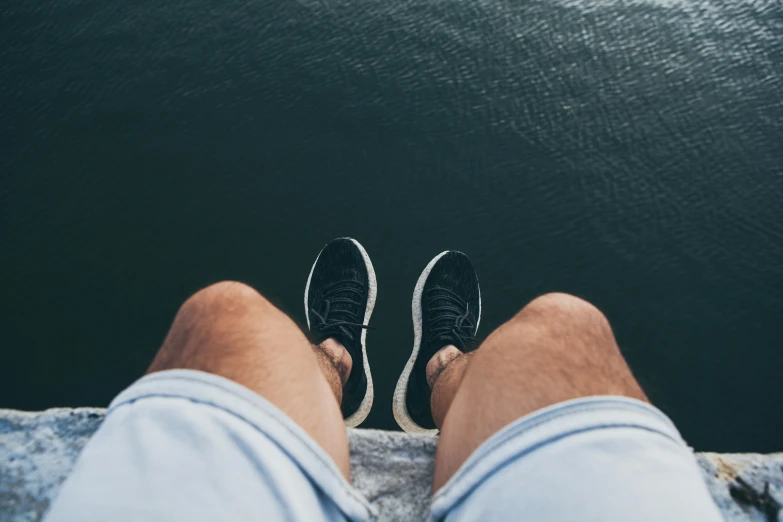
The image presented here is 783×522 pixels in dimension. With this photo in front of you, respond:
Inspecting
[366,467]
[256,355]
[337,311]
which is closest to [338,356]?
[337,311]

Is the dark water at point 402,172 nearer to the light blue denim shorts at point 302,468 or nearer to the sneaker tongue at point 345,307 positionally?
the sneaker tongue at point 345,307

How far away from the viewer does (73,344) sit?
1696mm

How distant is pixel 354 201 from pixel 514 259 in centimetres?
63

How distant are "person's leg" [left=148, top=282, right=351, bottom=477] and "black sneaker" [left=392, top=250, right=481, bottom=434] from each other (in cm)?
60

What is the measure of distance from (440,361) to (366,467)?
22.1 inches

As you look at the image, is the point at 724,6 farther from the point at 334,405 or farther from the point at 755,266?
the point at 334,405

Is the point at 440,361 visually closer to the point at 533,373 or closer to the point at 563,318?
the point at 563,318

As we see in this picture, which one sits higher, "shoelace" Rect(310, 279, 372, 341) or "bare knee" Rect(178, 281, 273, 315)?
"bare knee" Rect(178, 281, 273, 315)

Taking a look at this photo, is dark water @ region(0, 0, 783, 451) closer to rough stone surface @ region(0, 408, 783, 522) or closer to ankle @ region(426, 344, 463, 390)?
ankle @ region(426, 344, 463, 390)

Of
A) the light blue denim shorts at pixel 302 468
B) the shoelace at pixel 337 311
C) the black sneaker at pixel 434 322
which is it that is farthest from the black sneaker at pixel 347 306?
the light blue denim shorts at pixel 302 468

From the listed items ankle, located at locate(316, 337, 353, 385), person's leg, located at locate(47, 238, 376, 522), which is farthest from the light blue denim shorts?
ankle, located at locate(316, 337, 353, 385)

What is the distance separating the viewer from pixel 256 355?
0.83 m

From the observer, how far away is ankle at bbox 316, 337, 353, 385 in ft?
4.76

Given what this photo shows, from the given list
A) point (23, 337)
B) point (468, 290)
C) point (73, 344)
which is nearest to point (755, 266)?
point (468, 290)
